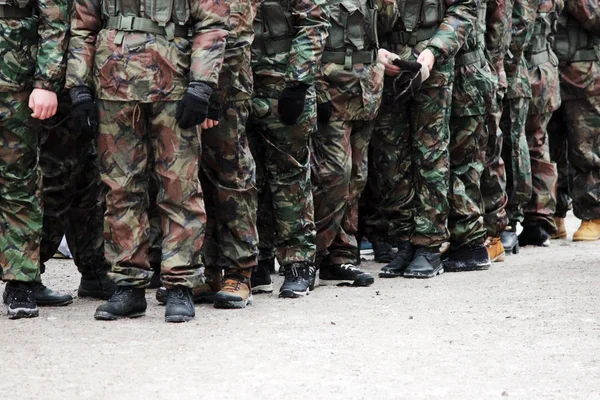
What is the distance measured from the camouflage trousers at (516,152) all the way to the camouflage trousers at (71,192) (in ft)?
12.1


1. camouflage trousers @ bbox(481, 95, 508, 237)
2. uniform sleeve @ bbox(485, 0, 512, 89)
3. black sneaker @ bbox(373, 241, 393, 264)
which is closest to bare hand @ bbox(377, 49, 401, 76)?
uniform sleeve @ bbox(485, 0, 512, 89)

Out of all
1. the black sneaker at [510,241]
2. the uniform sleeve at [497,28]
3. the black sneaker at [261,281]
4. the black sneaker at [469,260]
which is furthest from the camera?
the black sneaker at [510,241]

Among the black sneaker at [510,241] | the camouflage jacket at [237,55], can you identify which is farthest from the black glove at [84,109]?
the black sneaker at [510,241]

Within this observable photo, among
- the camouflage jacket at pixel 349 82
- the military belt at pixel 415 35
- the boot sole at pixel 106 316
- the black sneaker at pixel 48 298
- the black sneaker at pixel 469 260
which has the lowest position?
the black sneaker at pixel 48 298

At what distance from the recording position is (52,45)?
637 centimetres

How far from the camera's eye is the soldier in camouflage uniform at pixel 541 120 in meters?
10.0

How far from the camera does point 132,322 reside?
6.36 m

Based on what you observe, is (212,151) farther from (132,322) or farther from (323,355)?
(323,355)

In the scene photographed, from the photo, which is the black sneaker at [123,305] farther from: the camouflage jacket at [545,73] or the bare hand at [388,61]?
the camouflage jacket at [545,73]

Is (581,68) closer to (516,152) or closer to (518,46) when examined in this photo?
(518,46)

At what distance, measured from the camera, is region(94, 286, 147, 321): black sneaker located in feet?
21.0

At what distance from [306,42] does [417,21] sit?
1.42m

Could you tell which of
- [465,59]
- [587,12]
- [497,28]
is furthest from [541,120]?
[465,59]

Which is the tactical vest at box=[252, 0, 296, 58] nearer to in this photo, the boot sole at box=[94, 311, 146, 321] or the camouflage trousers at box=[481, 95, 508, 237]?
the boot sole at box=[94, 311, 146, 321]
